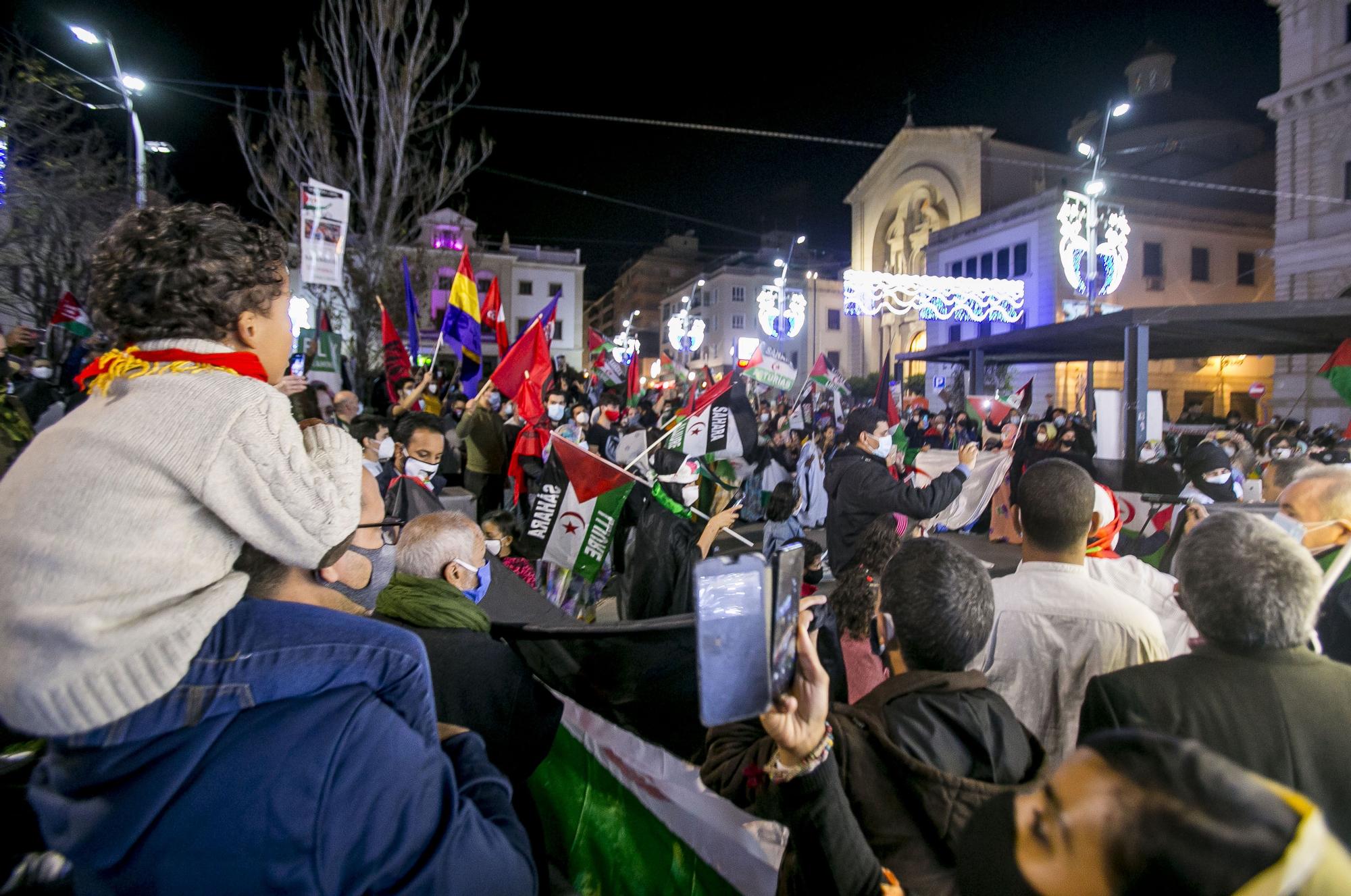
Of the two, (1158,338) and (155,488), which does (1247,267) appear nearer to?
(1158,338)

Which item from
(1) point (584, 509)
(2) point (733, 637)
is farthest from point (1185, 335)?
(2) point (733, 637)

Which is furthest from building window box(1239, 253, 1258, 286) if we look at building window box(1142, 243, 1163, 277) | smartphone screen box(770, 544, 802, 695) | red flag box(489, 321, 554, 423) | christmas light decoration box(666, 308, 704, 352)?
smartphone screen box(770, 544, 802, 695)

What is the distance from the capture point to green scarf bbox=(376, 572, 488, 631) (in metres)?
2.32

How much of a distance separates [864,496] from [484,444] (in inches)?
209

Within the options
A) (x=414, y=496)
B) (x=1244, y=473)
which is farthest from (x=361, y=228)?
(x=1244, y=473)

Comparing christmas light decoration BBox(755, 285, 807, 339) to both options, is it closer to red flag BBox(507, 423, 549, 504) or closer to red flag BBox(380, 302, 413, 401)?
red flag BBox(380, 302, 413, 401)

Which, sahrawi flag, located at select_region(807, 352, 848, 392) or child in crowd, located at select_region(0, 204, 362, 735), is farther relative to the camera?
sahrawi flag, located at select_region(807, 352, 848, 392)

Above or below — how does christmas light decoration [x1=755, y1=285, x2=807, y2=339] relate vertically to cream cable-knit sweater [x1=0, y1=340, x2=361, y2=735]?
above

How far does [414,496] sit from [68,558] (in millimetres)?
4221

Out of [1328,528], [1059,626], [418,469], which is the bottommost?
[1059,626]

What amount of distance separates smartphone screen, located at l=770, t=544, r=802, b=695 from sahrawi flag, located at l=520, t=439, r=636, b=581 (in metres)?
3.72

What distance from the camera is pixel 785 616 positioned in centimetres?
133

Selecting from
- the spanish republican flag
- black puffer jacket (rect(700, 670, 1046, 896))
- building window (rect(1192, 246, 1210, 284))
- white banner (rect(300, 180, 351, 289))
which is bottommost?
black puffer jacket (rect(700, 670, 1046, 896))

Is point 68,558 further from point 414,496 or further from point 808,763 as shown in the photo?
point 414,496
